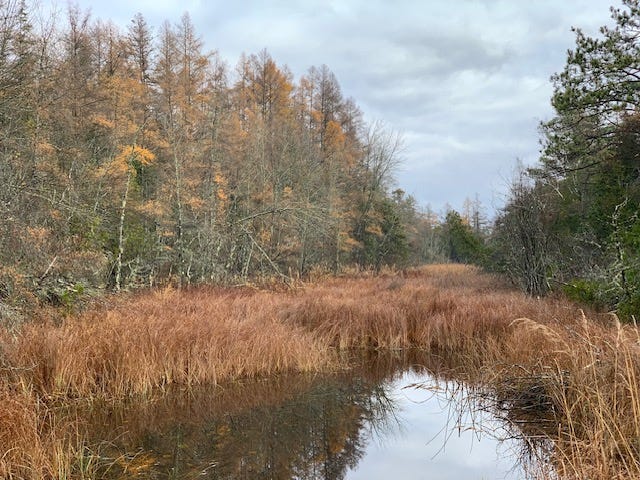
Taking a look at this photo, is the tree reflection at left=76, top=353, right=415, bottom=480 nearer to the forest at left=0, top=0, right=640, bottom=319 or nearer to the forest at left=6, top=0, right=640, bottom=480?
the forest at left=6, top=0, right=640, bottom=480

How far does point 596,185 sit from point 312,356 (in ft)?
28.5

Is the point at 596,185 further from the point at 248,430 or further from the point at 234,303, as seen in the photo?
the point at 248,430

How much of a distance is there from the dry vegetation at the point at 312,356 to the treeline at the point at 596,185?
868mm

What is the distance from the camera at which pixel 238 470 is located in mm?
4039

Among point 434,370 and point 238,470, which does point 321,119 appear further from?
point 238,470

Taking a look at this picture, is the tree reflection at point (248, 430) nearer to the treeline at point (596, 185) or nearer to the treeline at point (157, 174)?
the treeline at point (157, 174)

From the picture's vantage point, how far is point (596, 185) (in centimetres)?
1154

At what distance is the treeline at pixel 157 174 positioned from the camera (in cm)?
655

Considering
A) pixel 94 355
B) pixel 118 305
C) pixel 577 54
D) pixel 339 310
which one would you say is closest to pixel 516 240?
pixel 577 54

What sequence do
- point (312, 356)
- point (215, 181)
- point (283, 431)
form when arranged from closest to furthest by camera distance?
point (283, 431) < point (312, 356) < point (215, 181)

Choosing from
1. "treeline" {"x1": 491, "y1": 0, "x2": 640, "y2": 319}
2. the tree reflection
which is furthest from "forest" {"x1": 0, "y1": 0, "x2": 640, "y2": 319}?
the tree reflection

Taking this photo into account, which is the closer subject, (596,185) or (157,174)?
(596,185)

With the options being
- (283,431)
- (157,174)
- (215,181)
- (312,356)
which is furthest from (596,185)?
(157,174)

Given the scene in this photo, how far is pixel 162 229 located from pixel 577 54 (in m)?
13.0
